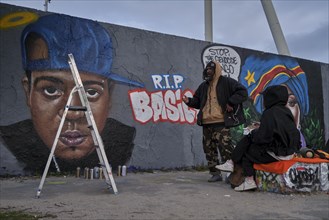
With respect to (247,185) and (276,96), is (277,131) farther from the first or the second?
(247,185)

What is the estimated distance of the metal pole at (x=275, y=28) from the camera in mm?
13789

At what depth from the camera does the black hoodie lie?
4.80 metres

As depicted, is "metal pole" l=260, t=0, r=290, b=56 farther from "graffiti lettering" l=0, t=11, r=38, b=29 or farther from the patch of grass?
the patch of grass

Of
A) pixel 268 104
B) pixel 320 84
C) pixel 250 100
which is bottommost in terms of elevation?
pixel 268 104

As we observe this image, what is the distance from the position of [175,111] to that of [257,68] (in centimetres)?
280

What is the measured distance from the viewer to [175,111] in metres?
7.75

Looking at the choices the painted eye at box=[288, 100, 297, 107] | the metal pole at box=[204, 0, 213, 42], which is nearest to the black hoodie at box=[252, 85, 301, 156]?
the painted eye at box=[288, 100, 297, 107]

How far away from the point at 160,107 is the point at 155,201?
3.57 m

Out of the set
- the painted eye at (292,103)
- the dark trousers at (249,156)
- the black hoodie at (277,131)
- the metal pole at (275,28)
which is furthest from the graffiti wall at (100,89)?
the metal pole at (275,28)

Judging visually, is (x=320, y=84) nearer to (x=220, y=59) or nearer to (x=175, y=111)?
(x=220, y=59)

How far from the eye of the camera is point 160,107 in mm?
7527

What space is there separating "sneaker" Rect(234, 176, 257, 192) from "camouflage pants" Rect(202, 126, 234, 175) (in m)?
0.65

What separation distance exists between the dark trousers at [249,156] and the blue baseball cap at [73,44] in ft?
9.29

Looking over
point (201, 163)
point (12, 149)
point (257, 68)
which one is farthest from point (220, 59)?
point (12, 149)
